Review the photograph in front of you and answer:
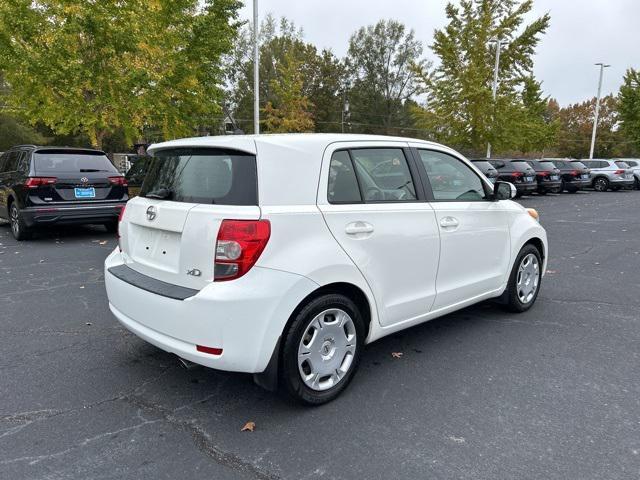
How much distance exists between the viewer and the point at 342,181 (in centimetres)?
321

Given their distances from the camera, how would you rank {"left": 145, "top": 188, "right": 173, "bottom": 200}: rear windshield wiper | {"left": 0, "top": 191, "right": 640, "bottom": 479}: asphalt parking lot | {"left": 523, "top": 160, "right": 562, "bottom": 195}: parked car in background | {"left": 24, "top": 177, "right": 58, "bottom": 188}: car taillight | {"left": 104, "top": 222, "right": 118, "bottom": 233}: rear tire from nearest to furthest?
{"left": 0, "top": 191, "right": 640, "bottom": 479}: asphalt parking lot → {"left": 145, "top": 188, "right": 173, "bottom": 200}: rear windshield wiper → {"left": 24, "top": 177, "right": 58, "bottom": 188}: car taillight → {"left": 104, "top": 222, "right": 118, "bottom": 233}: rear tire → {"left": 523, "top": 160, "right": 562, "bottom": 195}: parked car in background

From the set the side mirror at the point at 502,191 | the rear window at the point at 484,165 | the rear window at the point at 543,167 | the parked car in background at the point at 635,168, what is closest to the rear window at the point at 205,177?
the side mirror at the point at 502,191

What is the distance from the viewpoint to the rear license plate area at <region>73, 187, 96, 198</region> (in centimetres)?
835

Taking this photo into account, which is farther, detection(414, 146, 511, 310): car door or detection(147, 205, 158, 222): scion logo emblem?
detection(414, 146, 511, 310): car door

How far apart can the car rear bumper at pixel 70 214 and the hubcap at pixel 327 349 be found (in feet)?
22.3

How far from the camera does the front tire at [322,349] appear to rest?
2883 millimetres

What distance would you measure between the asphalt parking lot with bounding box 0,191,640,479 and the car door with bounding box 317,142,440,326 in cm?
62

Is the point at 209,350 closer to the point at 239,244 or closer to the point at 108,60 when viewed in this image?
the point at 239,244

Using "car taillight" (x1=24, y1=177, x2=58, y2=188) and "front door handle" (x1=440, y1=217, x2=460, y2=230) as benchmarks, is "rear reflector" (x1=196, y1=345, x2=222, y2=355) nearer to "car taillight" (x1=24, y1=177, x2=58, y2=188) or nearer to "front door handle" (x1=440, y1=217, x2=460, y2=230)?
"front door handle" (x1=440, y1=217, x2=460, y2=230)

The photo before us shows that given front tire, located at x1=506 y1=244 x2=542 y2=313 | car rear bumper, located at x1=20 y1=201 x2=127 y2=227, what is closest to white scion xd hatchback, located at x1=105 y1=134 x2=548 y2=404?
front tire, located at x1=506 y1=244 x2=542 y2=313

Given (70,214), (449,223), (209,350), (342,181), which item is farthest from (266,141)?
(70,214)

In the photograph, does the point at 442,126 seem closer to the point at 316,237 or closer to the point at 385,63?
the point at 316,237

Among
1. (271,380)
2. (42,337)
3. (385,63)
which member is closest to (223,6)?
(42,337)

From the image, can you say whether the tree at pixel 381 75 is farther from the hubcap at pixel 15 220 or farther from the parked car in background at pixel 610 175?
the hubcap at pixel 15 220
